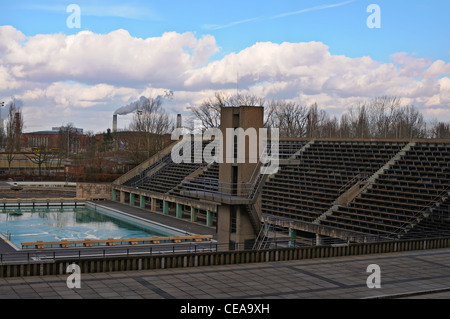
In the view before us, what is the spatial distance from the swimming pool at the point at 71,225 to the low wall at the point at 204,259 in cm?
1305

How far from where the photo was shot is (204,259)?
16.3 metres

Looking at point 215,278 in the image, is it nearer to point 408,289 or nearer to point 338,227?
point 408,289

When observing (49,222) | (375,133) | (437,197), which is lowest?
(49,222)

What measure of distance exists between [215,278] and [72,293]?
3800 millimetres

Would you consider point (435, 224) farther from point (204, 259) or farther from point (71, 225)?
point (71, 225)

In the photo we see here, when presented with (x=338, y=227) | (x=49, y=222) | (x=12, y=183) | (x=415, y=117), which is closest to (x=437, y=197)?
(x=338, y=227)

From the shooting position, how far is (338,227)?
2562cm

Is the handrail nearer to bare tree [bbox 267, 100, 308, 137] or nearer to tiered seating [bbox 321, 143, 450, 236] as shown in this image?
tiered seating [bbox 321, 143, 450, 236]

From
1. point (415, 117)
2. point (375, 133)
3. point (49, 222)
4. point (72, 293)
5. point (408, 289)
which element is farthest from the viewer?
point (415, 117)

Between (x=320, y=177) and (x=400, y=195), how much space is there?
6178 millimetres

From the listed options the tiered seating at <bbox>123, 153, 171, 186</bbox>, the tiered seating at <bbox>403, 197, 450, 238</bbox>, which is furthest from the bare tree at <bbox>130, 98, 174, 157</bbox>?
the tiered seating at <bbox>403, 197, 450, 238</bbox>

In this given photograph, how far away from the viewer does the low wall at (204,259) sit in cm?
1431

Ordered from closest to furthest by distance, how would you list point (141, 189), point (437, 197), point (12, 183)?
point (437, 197) < point (141, 189) < point (12, 183)

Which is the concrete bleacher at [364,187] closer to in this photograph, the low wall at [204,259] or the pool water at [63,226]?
the low wall at [204,259]
